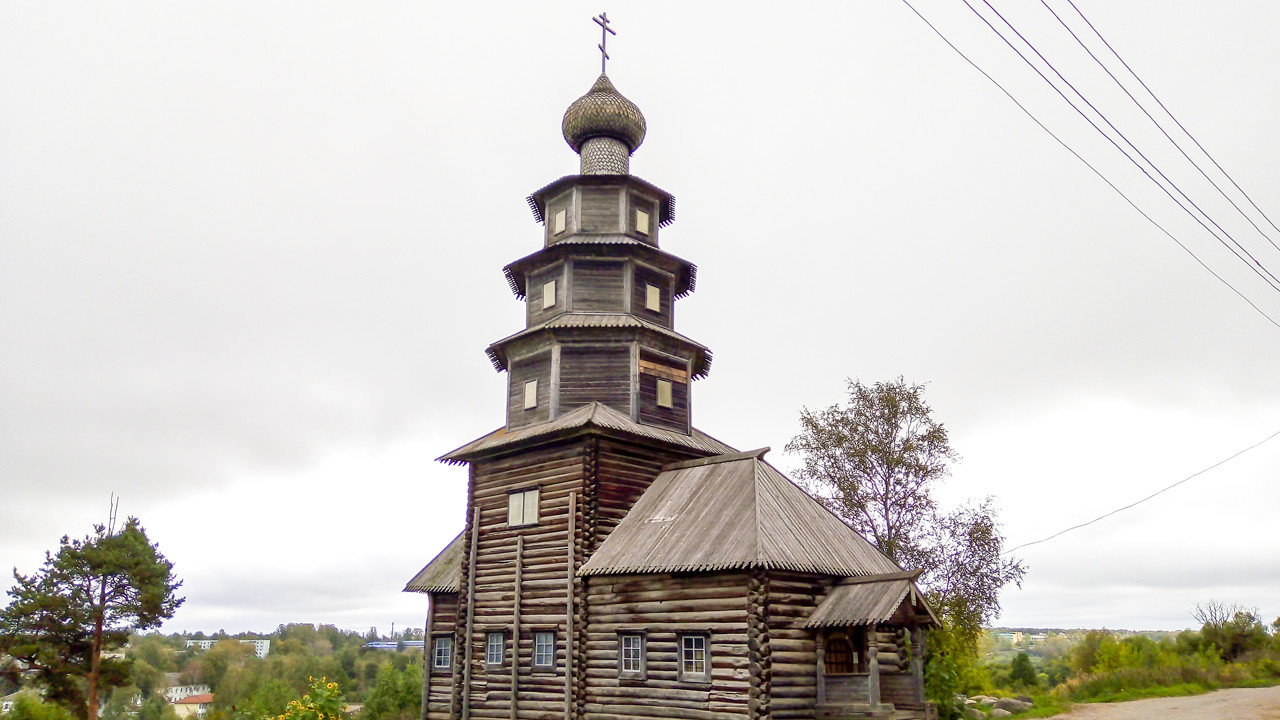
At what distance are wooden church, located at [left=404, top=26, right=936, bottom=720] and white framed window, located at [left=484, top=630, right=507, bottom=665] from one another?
0.07 meters

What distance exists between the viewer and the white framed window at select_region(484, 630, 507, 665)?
22562mm

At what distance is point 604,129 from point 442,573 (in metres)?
14.7

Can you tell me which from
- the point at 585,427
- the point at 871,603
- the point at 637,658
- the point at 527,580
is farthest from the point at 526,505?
the point at 871,603

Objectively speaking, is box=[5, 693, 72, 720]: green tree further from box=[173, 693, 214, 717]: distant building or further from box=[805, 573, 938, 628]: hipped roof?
box=[173, 693, 214, 717]: distant building

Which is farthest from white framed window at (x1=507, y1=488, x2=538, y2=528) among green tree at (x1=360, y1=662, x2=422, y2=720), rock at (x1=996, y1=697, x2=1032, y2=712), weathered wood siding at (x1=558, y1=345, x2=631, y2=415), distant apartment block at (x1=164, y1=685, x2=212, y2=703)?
distant apartment block at (x1=164, y1=685, x2=212, y2=703)

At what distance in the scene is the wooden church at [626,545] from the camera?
18.4 m

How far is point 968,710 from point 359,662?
85.4m

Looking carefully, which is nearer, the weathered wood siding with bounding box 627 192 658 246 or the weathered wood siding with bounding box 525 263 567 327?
the weathered wood siding with bounding box 525 263 567 327

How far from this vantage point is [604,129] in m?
27.8

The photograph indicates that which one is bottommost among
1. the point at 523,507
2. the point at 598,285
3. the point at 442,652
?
the point at 442,652

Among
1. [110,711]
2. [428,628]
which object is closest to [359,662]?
[110,711]

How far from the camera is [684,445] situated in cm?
2397

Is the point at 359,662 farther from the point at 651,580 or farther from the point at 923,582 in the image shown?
the point at 651,580

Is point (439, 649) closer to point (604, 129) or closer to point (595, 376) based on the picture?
point (595, 376)
